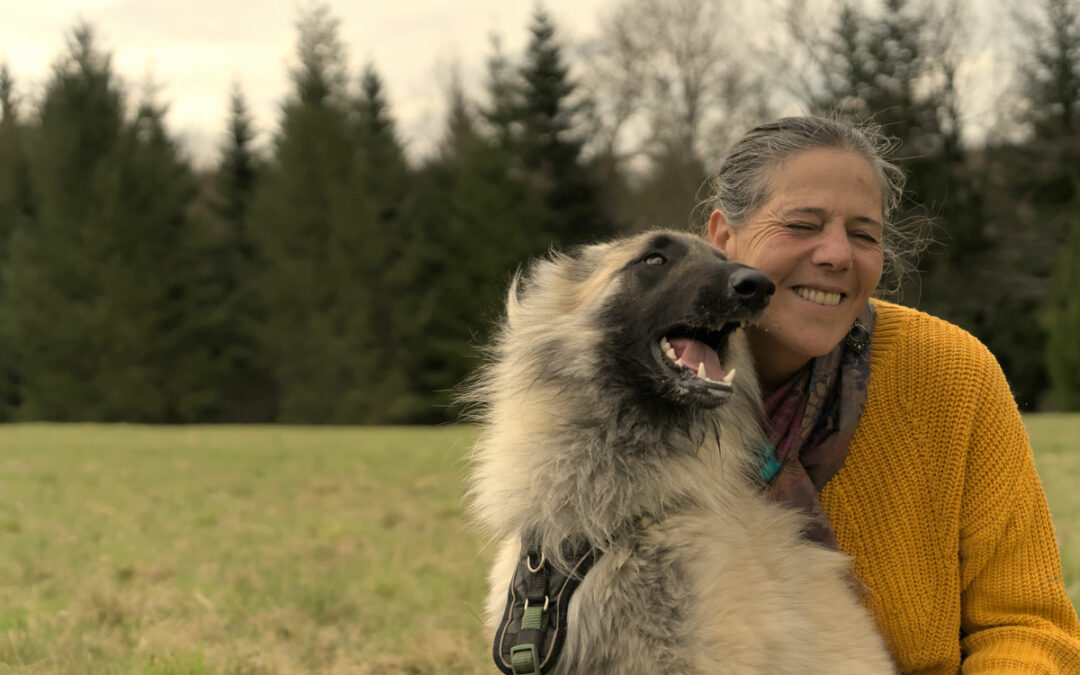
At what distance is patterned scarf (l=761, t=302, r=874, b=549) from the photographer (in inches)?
104

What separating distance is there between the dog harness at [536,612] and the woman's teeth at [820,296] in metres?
0.94

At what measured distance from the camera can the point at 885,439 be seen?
2.84 m

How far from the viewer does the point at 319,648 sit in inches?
150

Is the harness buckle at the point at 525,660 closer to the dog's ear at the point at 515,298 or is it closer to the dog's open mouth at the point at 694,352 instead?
the dog's open mouth at the point at 694,352

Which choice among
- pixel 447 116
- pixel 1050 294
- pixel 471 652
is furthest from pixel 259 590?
pixel 447 116

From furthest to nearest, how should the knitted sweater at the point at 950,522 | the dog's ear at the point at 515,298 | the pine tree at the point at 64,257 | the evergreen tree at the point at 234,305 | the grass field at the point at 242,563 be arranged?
the evergreen tree at the point at 234,305 → the pine tree at the point at 64,257 → the grass field at the point at 242,563 → the dog's ear at the point at 515,298 → the knitted sweater at the point at 950,522

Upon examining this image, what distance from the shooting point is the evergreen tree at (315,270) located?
78.9 ft

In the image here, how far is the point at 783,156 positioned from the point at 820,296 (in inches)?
16.9

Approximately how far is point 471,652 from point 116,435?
1142cm

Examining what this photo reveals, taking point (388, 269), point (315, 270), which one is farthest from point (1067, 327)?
point (315, 270)

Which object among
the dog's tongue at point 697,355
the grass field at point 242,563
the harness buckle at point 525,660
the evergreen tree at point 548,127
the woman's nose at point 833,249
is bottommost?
the grass field at point 242,563

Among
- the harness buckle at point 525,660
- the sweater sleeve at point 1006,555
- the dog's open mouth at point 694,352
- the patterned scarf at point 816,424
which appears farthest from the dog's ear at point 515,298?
the sweater sleeve at point 1006,555

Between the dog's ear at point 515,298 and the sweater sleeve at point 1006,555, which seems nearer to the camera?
the sweater sleeve at point 1006,555

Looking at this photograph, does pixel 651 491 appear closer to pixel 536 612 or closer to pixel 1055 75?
pixel 536 612
